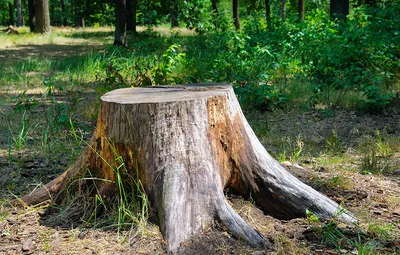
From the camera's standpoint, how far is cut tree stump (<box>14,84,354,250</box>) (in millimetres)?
3303

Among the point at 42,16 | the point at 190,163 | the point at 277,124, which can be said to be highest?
the point at 42,16

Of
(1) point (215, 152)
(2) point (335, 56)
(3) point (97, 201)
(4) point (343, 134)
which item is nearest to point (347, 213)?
(1) point (215, 152)

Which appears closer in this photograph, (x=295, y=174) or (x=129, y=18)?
(x=295, y=174)

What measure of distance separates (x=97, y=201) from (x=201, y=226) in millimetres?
863

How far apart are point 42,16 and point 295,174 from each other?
17203 mm

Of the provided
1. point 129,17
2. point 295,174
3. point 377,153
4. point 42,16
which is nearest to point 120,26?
point 129,17

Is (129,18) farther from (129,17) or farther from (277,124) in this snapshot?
(277,124)

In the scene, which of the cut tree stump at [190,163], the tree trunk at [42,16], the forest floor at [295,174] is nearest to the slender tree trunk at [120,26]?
the tree trunk at [42,16]

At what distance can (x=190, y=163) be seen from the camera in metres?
3.42

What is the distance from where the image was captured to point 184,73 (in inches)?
372

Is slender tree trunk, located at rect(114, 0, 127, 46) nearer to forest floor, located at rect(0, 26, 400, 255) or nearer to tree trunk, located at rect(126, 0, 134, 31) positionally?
tree trunk, located at rect(126, 0, 134, 31)

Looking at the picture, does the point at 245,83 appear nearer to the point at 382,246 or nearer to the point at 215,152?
the point at 215,152

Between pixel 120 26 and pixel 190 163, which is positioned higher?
pixel 120 26

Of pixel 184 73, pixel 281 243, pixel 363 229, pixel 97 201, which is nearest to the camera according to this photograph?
pixel 281 243
